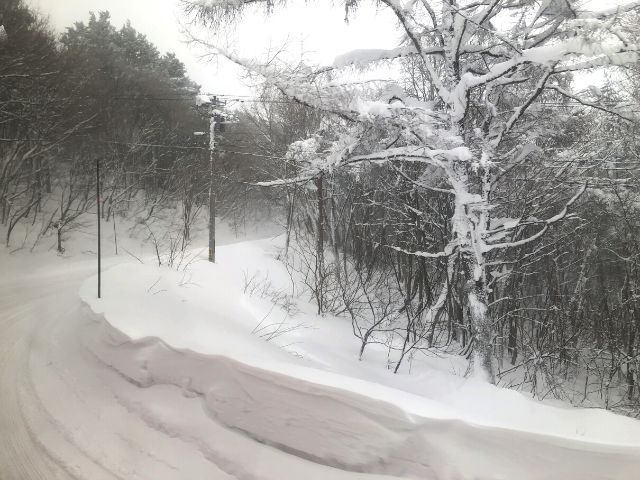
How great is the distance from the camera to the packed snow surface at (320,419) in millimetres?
2271

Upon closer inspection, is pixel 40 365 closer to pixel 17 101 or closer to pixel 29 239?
pixel 17 101

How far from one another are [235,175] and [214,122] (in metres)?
5.00

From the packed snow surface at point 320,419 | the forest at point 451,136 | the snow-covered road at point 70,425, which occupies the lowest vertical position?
the snow-covered road at point 70,425

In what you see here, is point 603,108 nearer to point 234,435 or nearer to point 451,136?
point 451,136

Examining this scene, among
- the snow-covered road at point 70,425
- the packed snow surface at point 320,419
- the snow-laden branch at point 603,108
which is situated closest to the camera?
the packed snow surface at point 320,419

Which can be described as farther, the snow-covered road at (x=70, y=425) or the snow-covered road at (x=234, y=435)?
the snow-covered road at (x=70, y=425)

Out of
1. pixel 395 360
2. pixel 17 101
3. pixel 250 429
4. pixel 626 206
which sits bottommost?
pixel 395 360

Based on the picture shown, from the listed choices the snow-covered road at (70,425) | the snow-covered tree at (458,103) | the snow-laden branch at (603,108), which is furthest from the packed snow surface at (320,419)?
the snow-laden branch at (603,108)

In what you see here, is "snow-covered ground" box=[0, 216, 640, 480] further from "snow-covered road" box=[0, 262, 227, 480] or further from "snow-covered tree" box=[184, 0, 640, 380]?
"snow-covered tree" box=[184, 0, 640, 380]

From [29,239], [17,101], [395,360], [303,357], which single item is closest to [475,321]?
[395,360]

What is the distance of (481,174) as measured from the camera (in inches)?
224

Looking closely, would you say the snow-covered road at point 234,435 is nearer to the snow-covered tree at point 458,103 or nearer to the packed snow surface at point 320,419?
the packed snow surface at point 320,419

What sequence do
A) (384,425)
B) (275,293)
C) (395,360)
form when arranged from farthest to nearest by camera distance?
(275,293) → (395,360) → (384,425)

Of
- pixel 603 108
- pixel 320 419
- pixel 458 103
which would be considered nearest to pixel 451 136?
pixel 458 103
